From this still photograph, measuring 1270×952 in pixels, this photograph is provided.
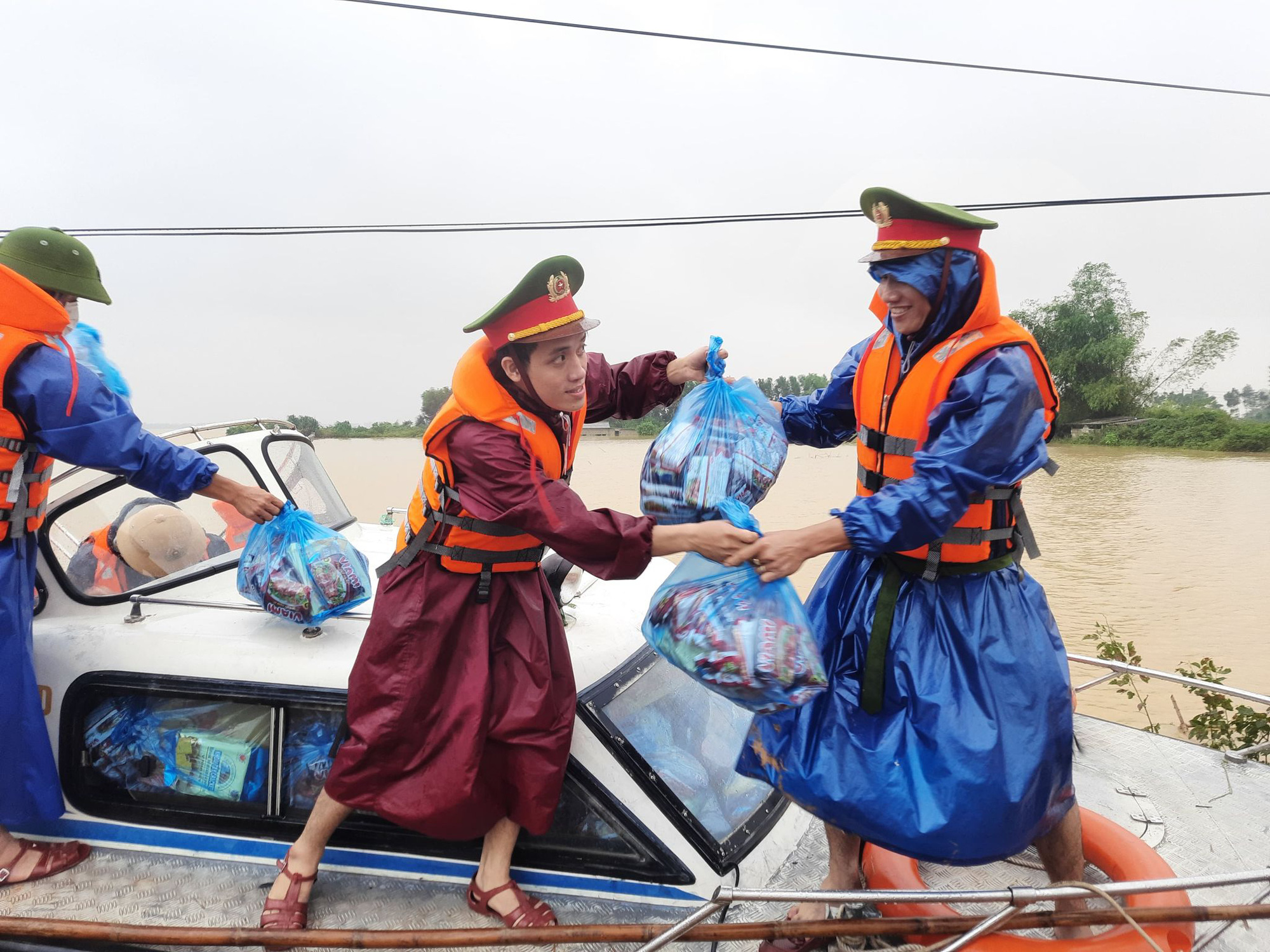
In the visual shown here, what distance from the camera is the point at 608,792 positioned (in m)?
2.15

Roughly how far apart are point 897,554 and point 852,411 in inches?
26.3

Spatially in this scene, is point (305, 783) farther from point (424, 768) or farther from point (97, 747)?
point (97, 747)

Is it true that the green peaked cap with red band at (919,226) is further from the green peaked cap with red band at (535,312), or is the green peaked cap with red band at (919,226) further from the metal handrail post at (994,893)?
the metal handrail post at (994,893)

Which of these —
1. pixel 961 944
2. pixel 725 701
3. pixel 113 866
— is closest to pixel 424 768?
pixel 725 701

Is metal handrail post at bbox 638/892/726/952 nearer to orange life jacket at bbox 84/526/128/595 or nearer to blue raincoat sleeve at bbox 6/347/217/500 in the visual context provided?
blue raincoat sleeve at bbox 6/347/217/500

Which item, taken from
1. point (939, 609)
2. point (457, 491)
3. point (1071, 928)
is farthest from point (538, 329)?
point (1071, 928)

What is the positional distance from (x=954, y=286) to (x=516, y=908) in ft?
6.30

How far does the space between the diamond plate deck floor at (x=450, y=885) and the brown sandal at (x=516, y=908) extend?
4 cm

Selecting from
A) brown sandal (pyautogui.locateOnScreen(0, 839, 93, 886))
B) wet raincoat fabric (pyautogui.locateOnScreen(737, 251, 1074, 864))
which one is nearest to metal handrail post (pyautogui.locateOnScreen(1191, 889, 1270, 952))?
wet raincoat fabric (pyautogui.locateOnScreen(737, 251, 1074, 864))

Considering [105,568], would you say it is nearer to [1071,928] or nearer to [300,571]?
[300,571]

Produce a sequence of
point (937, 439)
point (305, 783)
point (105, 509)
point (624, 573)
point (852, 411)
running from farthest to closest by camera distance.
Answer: point (105, 509)
point (852, 411)
point (305, 783)
point (624, 573)
point (937, 439)

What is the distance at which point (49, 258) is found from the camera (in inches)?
97.5

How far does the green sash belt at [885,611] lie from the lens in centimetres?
192

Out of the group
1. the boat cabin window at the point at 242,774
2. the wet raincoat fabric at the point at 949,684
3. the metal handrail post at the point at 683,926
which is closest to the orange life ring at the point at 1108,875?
the wet raincoat fabric at the point at 949,684
